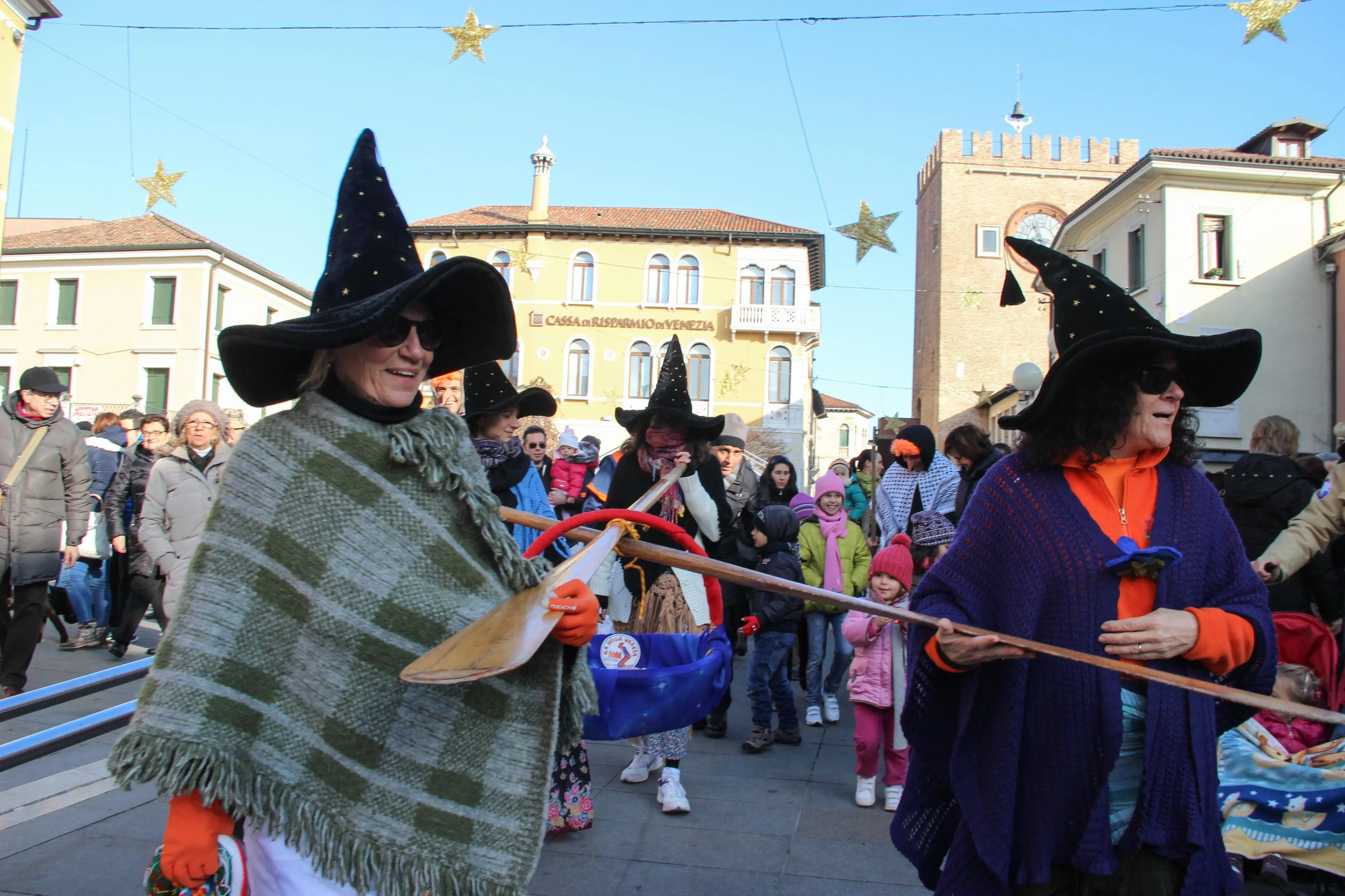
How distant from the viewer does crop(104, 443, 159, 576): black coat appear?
817 cm

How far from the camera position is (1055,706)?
2373mm

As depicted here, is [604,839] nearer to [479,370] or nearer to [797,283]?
[479,370]

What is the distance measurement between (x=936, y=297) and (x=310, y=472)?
4671 cm

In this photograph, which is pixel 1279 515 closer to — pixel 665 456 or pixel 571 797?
pixel 665 456

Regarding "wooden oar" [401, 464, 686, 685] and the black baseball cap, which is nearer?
"wooden oar" [401, 464, 686, 685]

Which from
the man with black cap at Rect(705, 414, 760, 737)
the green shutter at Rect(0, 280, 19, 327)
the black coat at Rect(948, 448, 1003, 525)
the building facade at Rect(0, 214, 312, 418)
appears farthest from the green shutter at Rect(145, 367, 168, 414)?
the black coat at Rect(948, 448, 1003, 525)

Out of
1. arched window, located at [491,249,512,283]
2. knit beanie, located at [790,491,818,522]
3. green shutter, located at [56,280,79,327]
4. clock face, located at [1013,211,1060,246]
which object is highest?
clock face, located at [1013,211,1060,246]

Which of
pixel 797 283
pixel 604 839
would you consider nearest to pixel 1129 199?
pixel 797 283

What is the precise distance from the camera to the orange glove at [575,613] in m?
2.03

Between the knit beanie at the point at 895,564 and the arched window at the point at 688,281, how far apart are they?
111ft

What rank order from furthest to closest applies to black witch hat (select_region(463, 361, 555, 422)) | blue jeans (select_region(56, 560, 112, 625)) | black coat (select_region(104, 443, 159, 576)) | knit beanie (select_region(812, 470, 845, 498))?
1. blue jeans (select_region(56, 560, 112, 625))
2. black coat (select_region(104, 443, 159, 576))
3. knit beanie (select_region(812, 470, 845, 498))
4. black witch hat (select_region(463, 361, 555, 422))

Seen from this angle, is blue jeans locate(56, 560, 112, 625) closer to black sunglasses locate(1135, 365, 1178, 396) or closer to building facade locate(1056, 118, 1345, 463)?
black sunglasses locate(1135, 365, 1178, 396)

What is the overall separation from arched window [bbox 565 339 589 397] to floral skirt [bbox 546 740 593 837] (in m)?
34.3

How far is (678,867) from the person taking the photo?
4.22 metres
